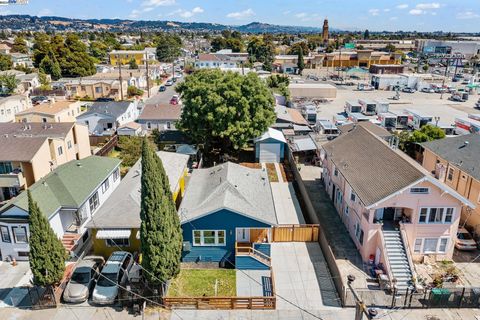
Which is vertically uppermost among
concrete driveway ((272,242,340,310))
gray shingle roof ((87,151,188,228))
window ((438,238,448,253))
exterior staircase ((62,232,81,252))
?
gray shingle roof ((87,151,188,228))

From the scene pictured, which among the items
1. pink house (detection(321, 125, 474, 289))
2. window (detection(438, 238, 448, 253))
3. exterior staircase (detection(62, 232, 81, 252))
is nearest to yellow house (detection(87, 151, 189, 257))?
exterior staircase (detection(62, 232, 81, 252))

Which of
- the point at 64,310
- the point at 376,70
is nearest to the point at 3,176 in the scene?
the point at 64,310

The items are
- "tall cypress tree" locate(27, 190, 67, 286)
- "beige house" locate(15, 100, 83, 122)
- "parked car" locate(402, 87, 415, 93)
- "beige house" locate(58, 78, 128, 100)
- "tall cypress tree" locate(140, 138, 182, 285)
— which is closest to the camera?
"tall cypress tree" locate(140, 138, 182, 285)

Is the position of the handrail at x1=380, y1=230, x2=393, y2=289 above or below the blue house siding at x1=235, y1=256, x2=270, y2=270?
above

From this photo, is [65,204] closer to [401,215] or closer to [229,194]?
[229,194]

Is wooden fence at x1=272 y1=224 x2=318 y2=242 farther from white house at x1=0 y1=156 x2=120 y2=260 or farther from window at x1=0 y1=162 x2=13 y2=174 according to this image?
window at x1=0 y1=162 x2=13 y2=174

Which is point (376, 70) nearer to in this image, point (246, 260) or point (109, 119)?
point (109, 119)

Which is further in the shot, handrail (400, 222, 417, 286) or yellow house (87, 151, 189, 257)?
yellow house (87, 151, 189, 257)
